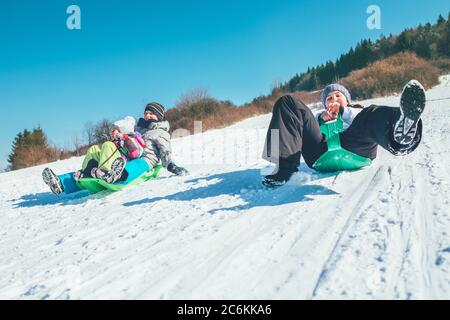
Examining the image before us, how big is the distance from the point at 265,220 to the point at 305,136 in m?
1.06

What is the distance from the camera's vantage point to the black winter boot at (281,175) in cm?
285

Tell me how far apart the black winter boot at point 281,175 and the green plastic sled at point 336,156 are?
280 millimetres

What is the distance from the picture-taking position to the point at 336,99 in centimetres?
296

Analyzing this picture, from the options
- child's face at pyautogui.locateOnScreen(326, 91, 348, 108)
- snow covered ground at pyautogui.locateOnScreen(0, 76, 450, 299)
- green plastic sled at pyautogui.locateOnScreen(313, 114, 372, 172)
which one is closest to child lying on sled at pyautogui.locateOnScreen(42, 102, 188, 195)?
snow covered ground at pyautogui.locateOnScreen(0, 76, 450, 299)

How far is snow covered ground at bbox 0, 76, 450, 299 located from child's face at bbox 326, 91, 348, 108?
64 cm

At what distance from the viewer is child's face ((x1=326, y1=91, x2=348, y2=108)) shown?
294 cm

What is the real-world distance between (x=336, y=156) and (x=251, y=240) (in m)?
1.41

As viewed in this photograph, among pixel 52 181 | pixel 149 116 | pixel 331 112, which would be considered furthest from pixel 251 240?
pixel 149 116

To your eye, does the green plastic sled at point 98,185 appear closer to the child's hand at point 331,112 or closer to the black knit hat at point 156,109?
the black knit hat at point 156,109

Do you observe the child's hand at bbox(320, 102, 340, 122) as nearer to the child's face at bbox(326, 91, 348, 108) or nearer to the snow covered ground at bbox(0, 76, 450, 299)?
the child's face at bbox(326, 91, 348, 108)

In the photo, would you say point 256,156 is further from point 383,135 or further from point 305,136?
point 383,135
